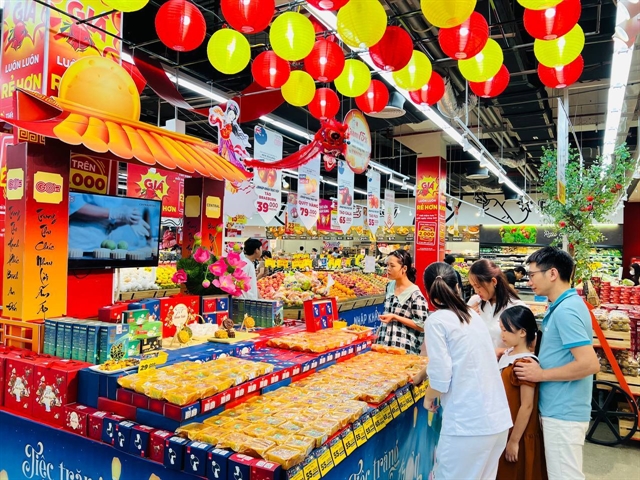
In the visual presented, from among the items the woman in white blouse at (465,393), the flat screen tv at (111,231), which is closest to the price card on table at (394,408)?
the woman in white blouse at (465,393)

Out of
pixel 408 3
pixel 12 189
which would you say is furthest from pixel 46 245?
pixel 408 3

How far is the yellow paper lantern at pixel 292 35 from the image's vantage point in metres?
3.87

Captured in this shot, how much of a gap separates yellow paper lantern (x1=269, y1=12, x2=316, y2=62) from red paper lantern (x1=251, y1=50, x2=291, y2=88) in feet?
2.57

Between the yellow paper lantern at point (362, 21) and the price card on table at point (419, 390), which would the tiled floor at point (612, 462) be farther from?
the yellow paper lantern at point (362, 21)

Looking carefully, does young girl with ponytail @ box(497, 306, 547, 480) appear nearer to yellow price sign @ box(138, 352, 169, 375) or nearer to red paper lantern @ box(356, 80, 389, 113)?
yellow price sign @ box(138, 352, 169, 375)

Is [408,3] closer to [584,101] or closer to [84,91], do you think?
[84,91]

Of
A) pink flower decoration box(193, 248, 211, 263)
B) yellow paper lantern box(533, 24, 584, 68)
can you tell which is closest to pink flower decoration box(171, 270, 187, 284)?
pink flower decoration box(193, 248, 211, 263)

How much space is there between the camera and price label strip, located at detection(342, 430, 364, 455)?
221 centimetres

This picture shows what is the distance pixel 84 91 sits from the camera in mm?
3377

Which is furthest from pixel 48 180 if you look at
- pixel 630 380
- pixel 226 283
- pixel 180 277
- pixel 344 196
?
pixel 344 196

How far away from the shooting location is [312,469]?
192cm

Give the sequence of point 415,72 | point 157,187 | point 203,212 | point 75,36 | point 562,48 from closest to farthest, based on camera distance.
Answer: point 75,36 < point 562,48 < point 203,212 < point 415,72 < point 157,187

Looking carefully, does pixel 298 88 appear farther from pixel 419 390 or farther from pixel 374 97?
pixel 419 390

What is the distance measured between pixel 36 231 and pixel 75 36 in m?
1.66
